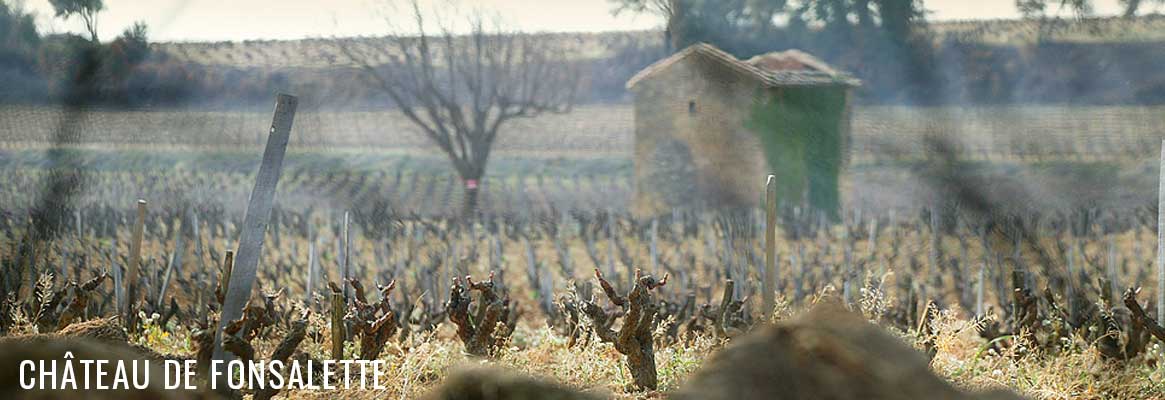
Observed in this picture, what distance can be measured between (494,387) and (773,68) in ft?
62.1

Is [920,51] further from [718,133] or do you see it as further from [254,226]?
[254,226]

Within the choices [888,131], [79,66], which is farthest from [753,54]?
[79,66]

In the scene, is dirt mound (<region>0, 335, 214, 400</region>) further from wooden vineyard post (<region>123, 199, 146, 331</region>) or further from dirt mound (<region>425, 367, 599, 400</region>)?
wooden vineyard post (<region>123, 199, 146, 331</region>)

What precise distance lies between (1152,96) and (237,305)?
29247 mm

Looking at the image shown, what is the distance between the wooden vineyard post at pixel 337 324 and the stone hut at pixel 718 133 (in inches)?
548

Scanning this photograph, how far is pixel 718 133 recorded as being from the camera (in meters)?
18.9

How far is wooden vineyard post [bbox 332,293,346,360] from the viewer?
15.7 ft

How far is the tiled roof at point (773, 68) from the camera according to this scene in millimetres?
18422

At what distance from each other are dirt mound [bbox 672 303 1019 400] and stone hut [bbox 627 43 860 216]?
18.0 m

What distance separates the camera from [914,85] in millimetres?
26188

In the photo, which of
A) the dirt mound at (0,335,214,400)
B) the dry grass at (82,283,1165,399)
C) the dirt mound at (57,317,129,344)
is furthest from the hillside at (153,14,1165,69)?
the dirt mound at (0,335,214,400)

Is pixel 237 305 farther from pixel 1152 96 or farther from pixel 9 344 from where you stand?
pixel 1152 96

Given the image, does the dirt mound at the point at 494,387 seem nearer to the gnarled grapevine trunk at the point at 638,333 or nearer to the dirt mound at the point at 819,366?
the dirt mound at the point at 819,366

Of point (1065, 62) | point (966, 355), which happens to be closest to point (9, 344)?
point (966, 355)
